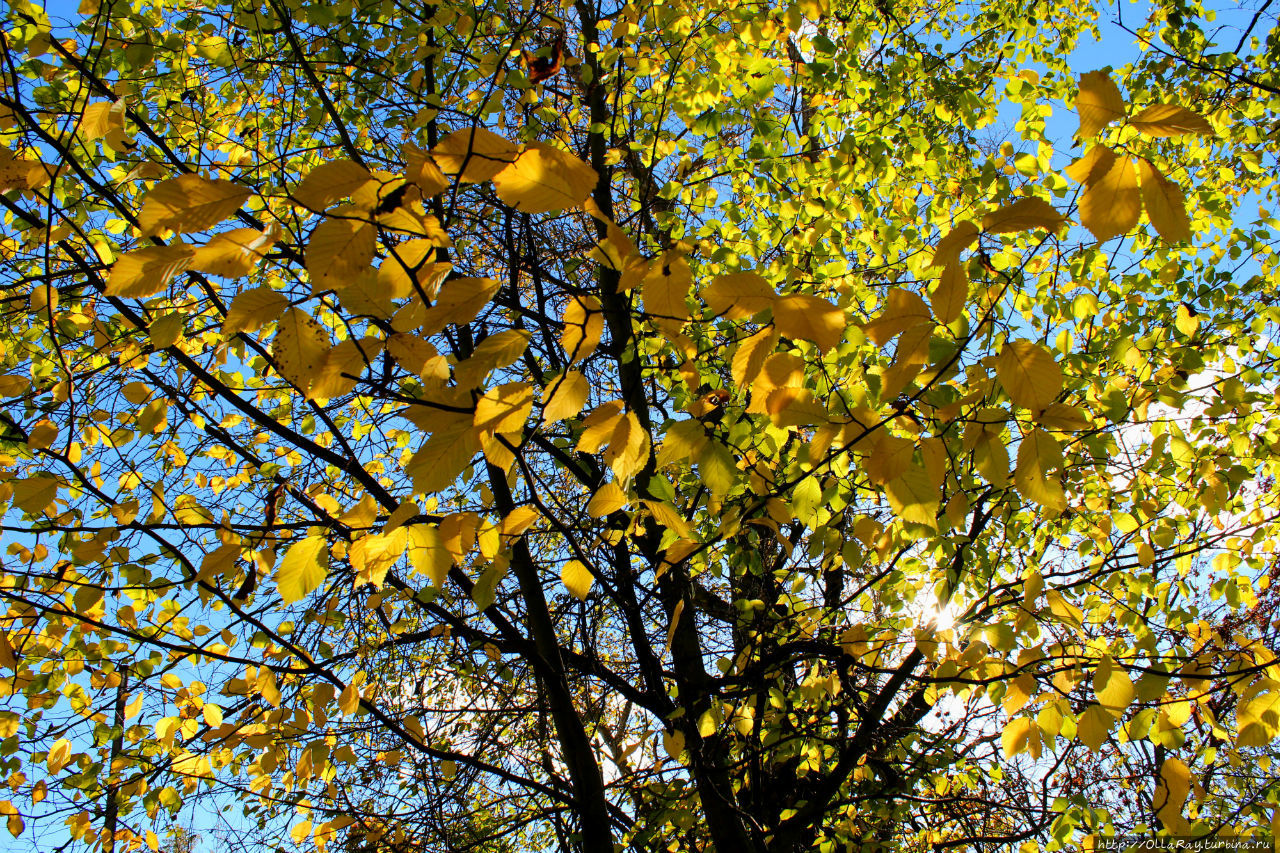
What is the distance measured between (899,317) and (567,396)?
567 millimetres

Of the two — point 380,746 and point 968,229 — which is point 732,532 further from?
point 380,746

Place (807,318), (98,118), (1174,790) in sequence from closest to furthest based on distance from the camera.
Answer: (807,318) → (98,118) → (1174,790)

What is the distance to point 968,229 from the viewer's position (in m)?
0.96

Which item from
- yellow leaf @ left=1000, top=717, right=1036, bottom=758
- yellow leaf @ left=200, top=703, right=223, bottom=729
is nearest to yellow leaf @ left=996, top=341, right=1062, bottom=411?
yellow leaf @ left=1000, top=717, right=1036, bottom=758

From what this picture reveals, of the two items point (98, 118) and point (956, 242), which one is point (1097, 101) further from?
point (98, 118)

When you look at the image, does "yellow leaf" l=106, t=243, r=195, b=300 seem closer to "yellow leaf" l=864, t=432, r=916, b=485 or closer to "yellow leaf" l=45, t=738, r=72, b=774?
"yellow leaf" l=864, t=432, r=916, b=485

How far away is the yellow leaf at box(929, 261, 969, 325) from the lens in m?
1.00

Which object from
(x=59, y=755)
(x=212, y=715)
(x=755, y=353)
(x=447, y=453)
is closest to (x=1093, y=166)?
(x=755, y=353)

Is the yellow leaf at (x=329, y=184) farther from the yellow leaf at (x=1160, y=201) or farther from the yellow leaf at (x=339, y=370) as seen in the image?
the yellow leaf at (x=1160, y=201)

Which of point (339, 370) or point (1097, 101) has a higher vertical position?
point (339, 370)

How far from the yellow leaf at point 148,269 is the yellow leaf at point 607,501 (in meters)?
0.78

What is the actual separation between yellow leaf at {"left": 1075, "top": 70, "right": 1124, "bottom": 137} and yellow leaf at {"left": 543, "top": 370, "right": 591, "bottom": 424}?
0.85 meters

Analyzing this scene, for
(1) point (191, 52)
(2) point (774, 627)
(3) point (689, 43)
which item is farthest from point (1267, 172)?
(1) point (191, 52)

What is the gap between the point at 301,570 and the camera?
46.8 inches
